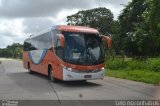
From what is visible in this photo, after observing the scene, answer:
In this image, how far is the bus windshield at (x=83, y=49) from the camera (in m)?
18.8

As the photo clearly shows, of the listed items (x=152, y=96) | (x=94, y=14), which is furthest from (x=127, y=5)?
(x=152, y=96)

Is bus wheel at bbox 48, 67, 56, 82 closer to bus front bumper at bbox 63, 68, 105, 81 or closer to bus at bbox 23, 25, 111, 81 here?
bus at bbox 23, 25, 111, 81

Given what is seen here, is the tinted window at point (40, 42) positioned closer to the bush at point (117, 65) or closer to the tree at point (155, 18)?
the tree at point (155, 18)

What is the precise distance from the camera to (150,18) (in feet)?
67.8

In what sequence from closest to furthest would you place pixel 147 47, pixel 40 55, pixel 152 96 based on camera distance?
pixel 152 96 < pixel 40 55 < pixel 147 47

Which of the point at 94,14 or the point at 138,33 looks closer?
the point at 138,33

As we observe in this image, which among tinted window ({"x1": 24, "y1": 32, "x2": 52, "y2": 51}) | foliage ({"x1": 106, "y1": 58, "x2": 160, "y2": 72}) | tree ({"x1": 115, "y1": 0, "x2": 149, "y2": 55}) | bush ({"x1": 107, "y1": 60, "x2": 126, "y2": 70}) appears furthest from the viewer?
tree ({"x1": 115, "y1": 0, "x2": 149, "y2": 55})

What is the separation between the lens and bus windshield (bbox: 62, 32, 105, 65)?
61.8ft

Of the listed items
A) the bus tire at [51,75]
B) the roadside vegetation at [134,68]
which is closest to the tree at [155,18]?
the roadside vegetation at [134,68]

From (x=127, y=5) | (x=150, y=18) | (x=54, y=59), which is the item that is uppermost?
(x=127, y=5)

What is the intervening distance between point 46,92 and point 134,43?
136 feet

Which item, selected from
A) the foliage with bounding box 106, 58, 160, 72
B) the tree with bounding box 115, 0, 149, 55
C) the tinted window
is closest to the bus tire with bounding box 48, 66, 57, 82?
the tinted window

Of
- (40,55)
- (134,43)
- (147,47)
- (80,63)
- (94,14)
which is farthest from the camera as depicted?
(94,14)

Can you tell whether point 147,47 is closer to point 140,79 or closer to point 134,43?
point 134,43
